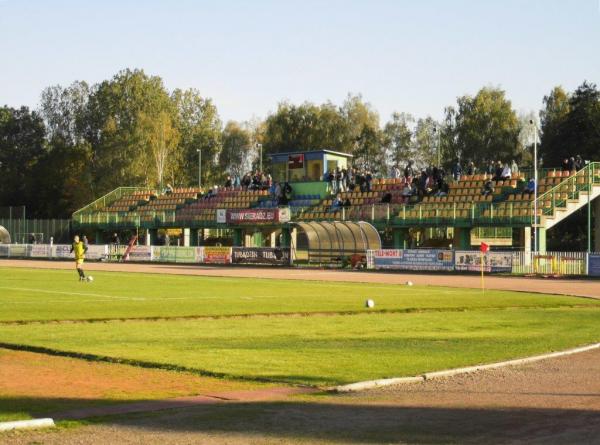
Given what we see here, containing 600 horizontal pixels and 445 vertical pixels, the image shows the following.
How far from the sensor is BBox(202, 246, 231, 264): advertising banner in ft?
221

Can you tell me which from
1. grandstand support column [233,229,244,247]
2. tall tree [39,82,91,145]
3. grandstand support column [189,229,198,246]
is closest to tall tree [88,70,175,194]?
tall tree [39,82,91,145]

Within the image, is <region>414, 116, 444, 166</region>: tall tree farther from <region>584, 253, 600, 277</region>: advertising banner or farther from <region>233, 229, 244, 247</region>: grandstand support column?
<region>584, 253, 600, 277</region>: advertising banner

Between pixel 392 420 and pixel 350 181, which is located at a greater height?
pixel 350 181

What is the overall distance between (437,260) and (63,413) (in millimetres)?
46785

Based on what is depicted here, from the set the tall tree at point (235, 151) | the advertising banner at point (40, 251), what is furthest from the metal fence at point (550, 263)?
the tall tree at point (235, 151)

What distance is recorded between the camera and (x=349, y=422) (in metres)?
10.0

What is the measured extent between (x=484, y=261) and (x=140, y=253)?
30.6 metres

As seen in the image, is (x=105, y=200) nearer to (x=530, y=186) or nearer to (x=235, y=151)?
(x=235, y=151)

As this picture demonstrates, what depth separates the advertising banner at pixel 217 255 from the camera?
67.2m

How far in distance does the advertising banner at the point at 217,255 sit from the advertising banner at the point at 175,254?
958 millimetres

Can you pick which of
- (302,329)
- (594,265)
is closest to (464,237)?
(594,265)

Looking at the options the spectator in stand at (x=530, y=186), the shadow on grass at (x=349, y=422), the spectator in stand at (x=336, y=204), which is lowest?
the shadow on grass at (x=349, y=422)

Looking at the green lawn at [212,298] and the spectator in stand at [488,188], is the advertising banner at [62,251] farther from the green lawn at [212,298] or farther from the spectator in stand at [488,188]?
the spectator in stand at [488,188]

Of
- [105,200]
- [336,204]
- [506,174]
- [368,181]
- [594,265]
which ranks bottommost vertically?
[594,265]
